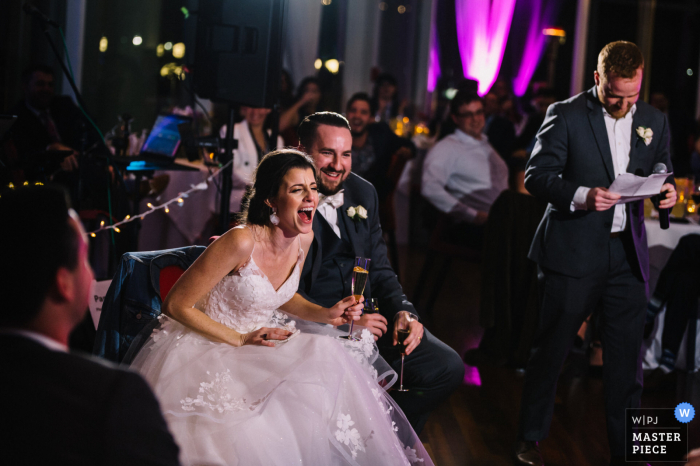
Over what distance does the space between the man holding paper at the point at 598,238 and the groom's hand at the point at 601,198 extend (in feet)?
0.30

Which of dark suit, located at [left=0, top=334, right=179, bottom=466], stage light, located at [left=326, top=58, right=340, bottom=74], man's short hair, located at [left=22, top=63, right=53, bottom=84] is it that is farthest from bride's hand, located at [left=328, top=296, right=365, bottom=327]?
stage light, located at [left=326, top=58, right=340, bottom=74]

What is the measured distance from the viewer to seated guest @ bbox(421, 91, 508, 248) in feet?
16.3

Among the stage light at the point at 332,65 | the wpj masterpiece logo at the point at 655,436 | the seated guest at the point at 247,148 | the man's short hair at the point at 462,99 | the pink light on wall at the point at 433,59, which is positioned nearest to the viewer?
the wpj masterpiece logo at the point at 655,436

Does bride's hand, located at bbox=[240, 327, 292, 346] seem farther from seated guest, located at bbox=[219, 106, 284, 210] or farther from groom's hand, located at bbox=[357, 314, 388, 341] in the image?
seated guest, located at bbox=[219, 106, 284, 210]

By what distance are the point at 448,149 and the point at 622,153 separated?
2.49m

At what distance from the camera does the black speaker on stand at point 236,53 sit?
353 centimetres

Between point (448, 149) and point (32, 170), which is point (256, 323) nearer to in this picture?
point (32, 170)

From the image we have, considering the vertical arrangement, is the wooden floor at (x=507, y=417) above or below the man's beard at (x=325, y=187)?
below

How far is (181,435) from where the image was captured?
1.71 meters

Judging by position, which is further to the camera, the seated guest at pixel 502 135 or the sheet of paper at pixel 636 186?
the seated guest at pixel 502 135

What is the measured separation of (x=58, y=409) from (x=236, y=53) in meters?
2.95

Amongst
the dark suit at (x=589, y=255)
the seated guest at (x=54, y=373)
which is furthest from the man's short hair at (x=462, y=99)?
the seated guest at (x=54, y=373)

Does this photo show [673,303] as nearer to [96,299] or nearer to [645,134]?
[645,134]

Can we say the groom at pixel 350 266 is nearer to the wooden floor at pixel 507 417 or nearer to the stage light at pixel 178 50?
the wooden floor at pixel 507 417
